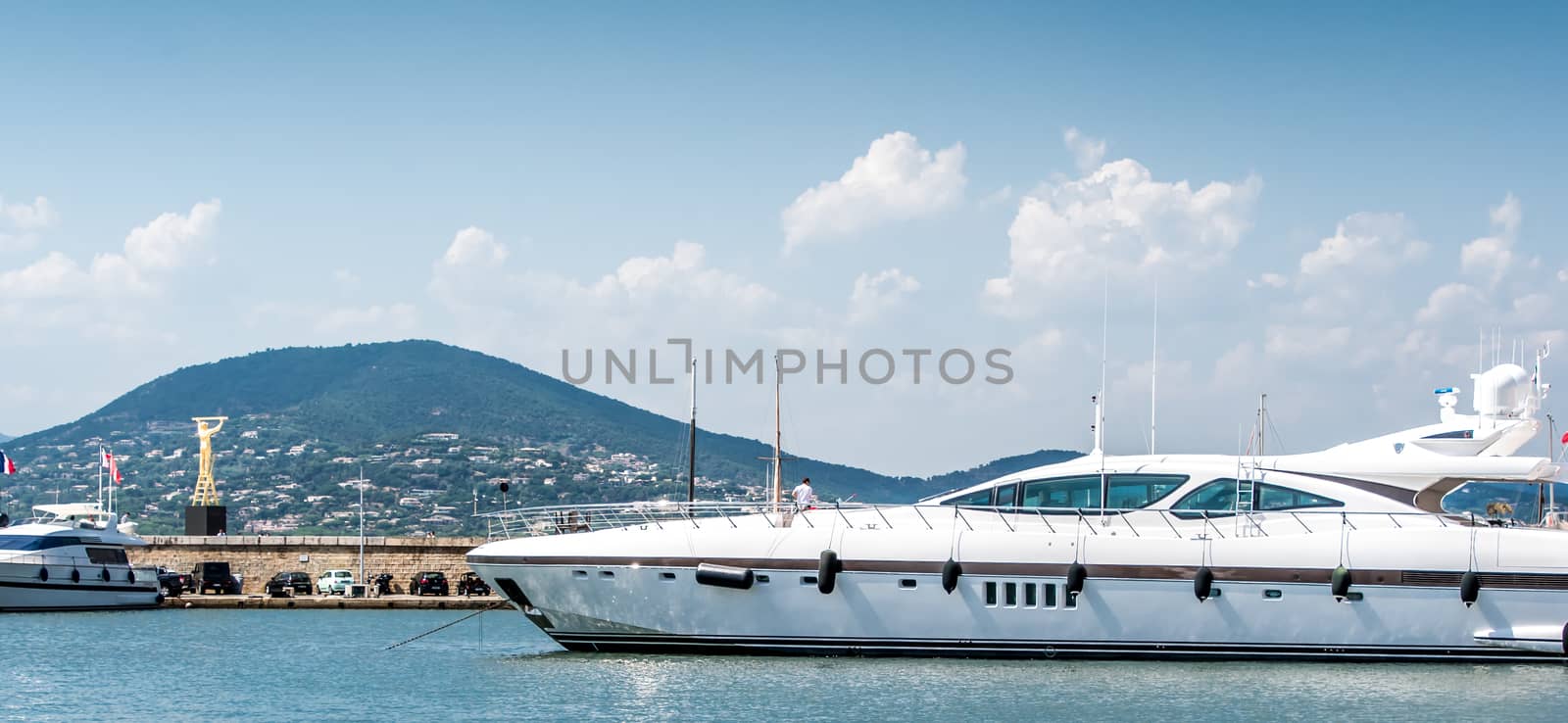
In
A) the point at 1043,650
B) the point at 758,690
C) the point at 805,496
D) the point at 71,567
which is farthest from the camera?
the point at 71,567

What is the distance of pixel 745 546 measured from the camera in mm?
27547

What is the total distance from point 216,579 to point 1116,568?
4086 centimetres

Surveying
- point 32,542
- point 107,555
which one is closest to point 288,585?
point 107,555

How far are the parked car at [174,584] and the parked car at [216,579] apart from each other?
31 cm

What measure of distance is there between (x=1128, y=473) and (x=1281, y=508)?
252 cm

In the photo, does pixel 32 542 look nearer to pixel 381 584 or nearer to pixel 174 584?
pixel 174 584

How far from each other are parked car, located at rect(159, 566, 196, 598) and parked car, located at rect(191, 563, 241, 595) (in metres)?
0.31

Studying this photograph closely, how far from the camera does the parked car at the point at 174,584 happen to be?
189 ft

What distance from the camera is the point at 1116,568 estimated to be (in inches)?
1065

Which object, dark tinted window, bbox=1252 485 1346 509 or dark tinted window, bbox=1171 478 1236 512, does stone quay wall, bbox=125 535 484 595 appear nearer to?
dark tinted window, bbox=1171 478 1236 512

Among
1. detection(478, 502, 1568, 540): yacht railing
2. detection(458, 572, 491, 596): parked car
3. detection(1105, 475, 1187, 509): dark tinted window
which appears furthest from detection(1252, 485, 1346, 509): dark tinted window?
detection(458, 572, 491, 596): parked car

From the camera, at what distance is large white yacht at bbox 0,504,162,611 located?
51.0 metres

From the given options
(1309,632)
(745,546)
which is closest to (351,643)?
(745,546)

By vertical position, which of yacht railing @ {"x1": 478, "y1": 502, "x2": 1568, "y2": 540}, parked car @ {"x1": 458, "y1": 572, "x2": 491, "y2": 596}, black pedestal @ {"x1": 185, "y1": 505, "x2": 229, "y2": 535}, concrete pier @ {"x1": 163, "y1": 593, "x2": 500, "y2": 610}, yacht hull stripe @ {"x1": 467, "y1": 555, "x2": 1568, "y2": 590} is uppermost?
yacht railing @ {"x1": 478, "y1": 502, "x2": 1568, "y2": 540}
